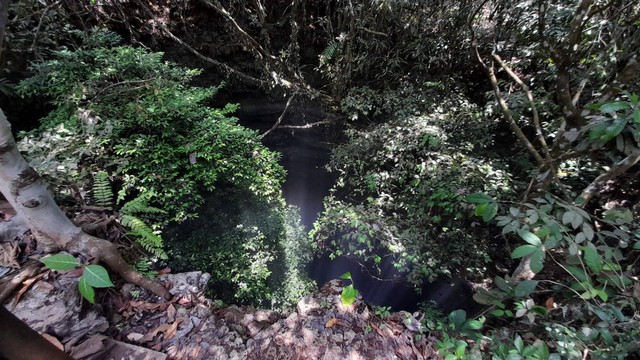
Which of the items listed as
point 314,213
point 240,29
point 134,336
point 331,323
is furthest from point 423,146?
point 314,213

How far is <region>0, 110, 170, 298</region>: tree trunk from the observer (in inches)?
67.9

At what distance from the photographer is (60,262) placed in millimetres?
1830

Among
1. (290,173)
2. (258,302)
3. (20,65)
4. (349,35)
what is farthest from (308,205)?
(20,65)

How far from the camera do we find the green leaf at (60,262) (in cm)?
179

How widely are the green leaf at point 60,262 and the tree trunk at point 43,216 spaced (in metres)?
0.20

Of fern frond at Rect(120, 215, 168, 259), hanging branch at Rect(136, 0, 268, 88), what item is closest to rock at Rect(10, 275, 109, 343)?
fern frond at Rect(120, 215, 168, 259)

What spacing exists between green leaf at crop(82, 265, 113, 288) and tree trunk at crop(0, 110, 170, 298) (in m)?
0.25

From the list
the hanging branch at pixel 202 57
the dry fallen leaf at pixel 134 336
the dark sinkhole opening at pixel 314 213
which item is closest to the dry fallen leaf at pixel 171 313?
the dry fallen leaf at pixel 134 336

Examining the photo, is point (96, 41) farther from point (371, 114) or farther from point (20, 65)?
point (371, 114)

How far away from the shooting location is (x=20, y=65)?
11.3ft

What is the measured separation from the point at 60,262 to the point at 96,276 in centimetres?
26

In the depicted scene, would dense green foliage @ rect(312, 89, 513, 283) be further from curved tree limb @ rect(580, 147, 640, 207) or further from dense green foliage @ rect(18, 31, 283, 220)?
dense green foliage @ rect(18, 31, 283, 220)

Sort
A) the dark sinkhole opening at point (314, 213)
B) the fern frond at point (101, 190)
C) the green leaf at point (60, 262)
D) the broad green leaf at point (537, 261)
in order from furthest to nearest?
the dark sinkhole opening at point (314, 213)
the fern frond at point (101, 190)
the green leaf at point (60, 262)
the broad green leaf at point (537, 261)

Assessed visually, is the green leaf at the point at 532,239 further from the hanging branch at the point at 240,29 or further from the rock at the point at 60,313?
the hanging branch at the point at 240,29
